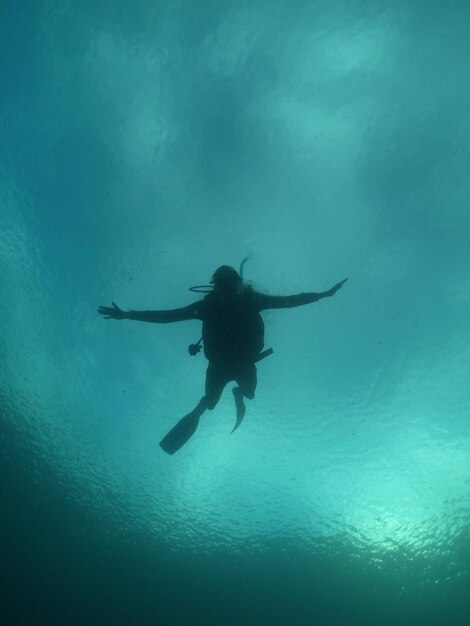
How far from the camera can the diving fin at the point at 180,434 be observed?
5.69 meters

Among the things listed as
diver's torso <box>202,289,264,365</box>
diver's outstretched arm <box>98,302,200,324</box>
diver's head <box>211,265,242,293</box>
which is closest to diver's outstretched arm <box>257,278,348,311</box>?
diver's torso <box>202,289,264,365</box>

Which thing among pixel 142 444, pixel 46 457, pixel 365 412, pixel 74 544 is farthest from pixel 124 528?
pixel 365 412

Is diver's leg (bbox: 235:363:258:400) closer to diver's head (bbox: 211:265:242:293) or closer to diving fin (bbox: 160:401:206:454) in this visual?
diving fin (bbox: 160:401:206:454)

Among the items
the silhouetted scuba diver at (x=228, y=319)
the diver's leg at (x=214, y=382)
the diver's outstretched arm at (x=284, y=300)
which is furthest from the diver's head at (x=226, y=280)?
the diver's leg at (x=214, y=382)

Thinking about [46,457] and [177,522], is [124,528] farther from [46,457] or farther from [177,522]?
[46,457]

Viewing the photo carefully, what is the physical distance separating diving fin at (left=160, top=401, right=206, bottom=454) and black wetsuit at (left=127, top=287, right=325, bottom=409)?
0.85 meters

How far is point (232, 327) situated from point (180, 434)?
1830 millimetres

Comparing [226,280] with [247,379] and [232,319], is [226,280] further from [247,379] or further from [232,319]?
[247,379]

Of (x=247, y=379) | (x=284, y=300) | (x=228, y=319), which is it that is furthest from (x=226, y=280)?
(x=247, y=379)

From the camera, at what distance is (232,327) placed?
18.1ft

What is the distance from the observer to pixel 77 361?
17.2 m

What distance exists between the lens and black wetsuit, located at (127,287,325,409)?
215 inches

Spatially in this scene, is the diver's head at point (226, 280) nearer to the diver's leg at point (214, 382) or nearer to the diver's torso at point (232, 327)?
the diver's torso at point (232, 327)

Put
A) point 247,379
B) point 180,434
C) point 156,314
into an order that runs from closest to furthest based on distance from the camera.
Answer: point 156,314, point 180,434, point 247,379
